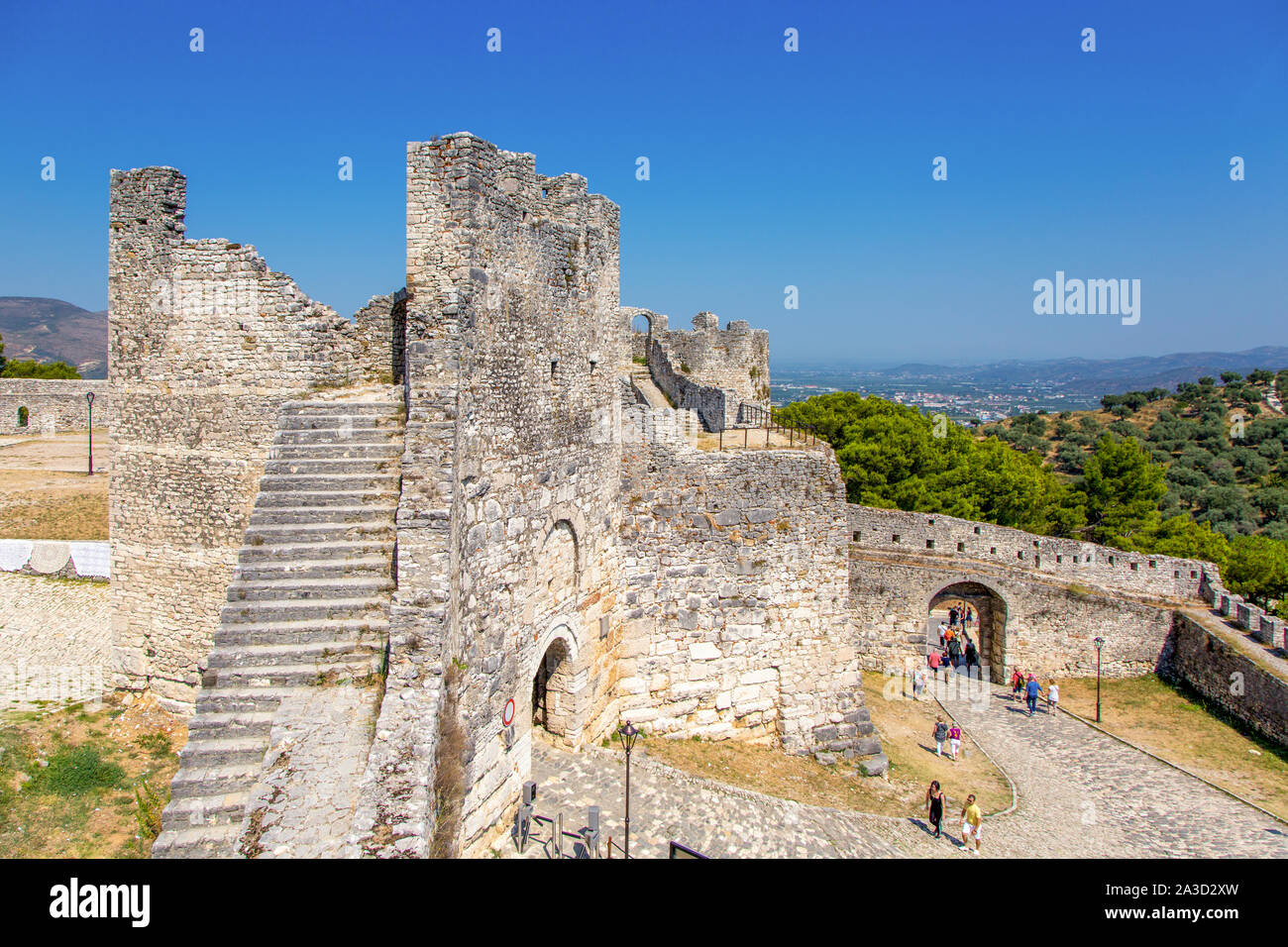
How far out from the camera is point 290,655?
844cm

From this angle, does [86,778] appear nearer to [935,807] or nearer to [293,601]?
[293,601]

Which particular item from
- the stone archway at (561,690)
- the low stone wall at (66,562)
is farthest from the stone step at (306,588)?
the low stone wall at (66,562)

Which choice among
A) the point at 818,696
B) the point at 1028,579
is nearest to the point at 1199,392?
the point at 1028,579

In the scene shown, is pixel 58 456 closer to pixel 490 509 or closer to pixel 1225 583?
pixel 490 509

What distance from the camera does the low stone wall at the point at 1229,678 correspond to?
68.1ft

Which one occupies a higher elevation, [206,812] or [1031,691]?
[206,812]

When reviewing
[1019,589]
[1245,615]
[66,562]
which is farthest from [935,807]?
[66,562]

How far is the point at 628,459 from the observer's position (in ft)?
47.4

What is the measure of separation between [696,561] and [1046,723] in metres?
14.3

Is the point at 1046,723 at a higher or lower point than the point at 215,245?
Result: lower

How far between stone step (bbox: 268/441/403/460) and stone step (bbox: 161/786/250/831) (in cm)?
432

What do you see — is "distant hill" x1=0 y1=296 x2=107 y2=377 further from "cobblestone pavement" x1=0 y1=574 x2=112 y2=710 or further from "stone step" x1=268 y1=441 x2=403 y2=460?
"stone step" x1=268 y1=441 x2=403 y2=460

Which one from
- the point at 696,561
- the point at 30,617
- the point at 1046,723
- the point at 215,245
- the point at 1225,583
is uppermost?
the point at 215,245

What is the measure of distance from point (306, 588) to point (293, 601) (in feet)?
0.64
